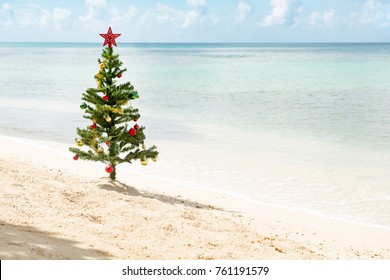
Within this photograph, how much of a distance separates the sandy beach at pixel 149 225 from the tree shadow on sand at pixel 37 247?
0.01 meters

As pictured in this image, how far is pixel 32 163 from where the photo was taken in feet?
46.5

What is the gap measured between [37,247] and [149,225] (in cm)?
240

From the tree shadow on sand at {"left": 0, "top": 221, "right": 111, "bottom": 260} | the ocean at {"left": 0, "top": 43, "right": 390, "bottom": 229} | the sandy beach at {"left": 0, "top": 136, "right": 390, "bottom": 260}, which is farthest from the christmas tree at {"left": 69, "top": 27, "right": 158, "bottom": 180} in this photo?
the tree shadow on sand at {"left": 0, "top": 221, "right": 111, "bottom": 260}

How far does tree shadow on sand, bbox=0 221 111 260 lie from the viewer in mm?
6777

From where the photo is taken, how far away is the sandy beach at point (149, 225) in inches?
304

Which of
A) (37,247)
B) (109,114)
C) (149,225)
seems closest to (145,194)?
(109,114)

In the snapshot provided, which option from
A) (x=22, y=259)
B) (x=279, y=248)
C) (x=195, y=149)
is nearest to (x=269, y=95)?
(x=195, y=149)

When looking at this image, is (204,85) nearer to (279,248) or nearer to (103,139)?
(103,139)

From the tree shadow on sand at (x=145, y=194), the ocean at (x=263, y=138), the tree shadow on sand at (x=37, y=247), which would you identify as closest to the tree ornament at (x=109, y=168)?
the tree shadow on sand at (x=145, y=194)

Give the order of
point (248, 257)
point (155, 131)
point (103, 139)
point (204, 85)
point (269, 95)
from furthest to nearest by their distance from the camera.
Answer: point (204, 85), point (269, 95), point (155, 131), point (103, 139), point (248, 257)

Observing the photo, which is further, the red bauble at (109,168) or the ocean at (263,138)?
the ocean at (263,138)

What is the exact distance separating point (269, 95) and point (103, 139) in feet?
98.2

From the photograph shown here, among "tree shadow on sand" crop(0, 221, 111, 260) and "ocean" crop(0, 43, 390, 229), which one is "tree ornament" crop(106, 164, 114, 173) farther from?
"tree shadow on sand" crop(0, 221, 111, 260)

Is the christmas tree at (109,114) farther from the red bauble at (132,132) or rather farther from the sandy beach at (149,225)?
the sandy beach at (149,225)
